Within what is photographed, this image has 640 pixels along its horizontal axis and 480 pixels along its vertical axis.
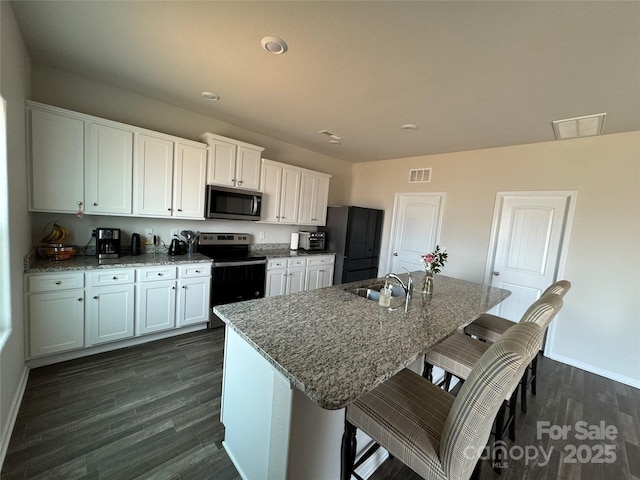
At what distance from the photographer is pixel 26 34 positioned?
1.96m

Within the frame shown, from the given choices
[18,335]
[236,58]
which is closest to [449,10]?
[236,58]

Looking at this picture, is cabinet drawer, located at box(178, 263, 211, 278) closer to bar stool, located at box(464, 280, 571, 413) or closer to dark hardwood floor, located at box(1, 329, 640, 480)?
dark hardwood floor, located at box(1, 329, 640, 480)

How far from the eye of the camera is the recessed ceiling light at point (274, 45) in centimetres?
174

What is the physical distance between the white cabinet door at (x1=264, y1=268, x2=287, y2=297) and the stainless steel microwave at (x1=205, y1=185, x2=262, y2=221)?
823 mm

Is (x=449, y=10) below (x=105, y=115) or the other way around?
the other way around

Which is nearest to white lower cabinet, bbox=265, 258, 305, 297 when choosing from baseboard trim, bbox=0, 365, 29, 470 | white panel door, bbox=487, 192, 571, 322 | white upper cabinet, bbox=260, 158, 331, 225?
white upper cabinet, bbox=260, 158, 331, 225

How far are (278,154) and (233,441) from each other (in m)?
3.80

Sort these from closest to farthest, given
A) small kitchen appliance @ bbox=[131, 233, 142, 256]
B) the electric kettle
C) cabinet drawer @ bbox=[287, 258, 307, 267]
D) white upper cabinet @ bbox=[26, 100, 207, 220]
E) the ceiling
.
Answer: the ceiling, white upper cabinet @ bbox=[26, 100, 207, 220], small kitchen appliance @ bbox=[131, 233, 142, 256], the electric kettle, cabinet drawer @ bbox=[287, 258, 307, 267]

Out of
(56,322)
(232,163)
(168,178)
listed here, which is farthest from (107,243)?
(232,163)

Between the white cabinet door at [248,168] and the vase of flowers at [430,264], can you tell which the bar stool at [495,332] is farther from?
the white cabinet door at [248,168]

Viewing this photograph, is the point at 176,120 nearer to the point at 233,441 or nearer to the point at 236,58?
the point at 236,58

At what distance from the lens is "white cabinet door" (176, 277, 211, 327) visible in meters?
2.93

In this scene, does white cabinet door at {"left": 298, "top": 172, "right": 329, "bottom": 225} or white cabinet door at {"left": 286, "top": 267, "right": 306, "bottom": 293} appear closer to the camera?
white cabinet door at {"left": 286, "top": 267, "right": 306, "bottom": 293}

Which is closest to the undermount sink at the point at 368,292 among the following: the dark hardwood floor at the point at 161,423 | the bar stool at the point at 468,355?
the bar stool at the point at 468,355
